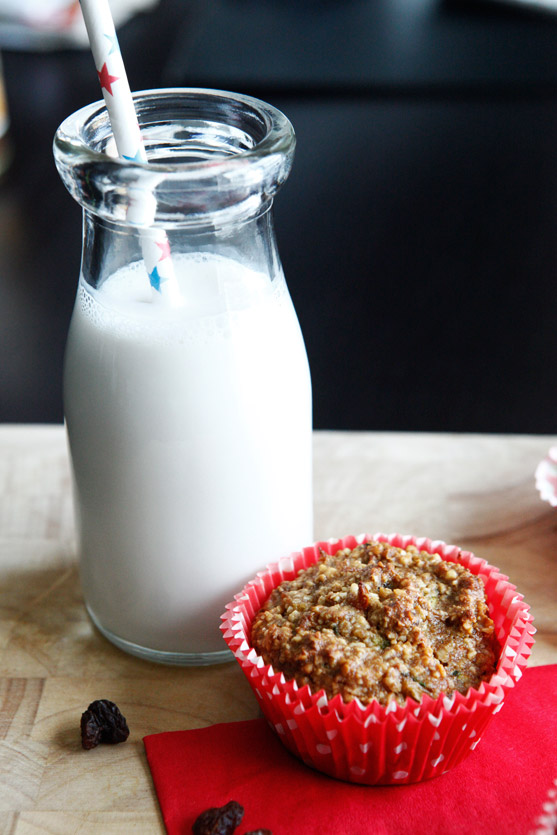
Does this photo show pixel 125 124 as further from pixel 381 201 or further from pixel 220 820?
pixel 381 201

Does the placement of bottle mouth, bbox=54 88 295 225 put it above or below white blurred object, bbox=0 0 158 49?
above

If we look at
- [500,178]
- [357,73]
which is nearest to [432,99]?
[357,73]

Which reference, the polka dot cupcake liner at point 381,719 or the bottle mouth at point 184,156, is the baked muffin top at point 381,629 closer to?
the polka dot cupcake liner at point 381,719

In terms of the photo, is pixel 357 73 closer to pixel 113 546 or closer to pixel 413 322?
pixel 413 322

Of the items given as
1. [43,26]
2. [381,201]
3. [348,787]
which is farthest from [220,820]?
[43,26]

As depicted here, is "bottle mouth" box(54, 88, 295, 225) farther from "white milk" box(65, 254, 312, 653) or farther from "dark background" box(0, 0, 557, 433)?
"dark background" box(0, 0, 557, 433)

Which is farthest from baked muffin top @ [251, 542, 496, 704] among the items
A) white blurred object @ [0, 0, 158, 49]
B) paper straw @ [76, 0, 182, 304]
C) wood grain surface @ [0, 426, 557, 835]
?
white blurred object @ [0, 0, 158, 49]
